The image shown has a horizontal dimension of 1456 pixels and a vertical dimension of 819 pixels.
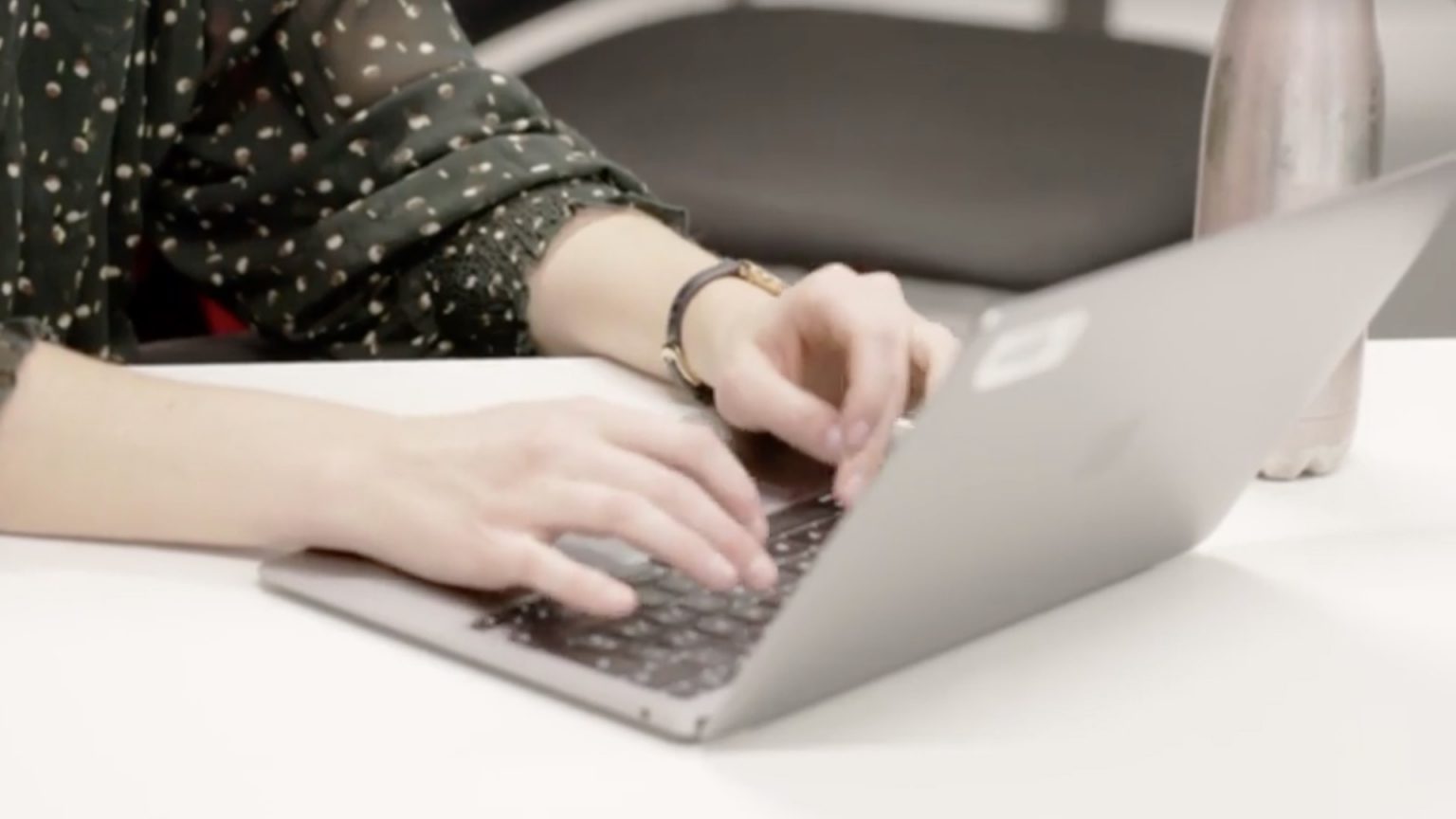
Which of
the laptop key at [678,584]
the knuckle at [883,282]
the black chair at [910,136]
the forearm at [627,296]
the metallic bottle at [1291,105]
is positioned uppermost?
the metallic bottle at [1291,105]

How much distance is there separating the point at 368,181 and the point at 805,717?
73 cm

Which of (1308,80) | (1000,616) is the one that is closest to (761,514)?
(1000,616)

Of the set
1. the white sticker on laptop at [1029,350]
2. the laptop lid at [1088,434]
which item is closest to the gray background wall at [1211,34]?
the laptop lid at [1088,434]

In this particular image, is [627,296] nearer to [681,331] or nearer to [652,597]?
[681,331]

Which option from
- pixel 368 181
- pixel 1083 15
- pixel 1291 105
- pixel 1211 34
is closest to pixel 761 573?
pixel 1291 105

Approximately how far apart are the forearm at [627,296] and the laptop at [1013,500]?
0.86 feet

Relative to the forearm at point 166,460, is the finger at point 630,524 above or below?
above

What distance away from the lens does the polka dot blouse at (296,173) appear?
47.8 inches

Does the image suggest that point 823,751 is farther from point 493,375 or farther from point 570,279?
point 570,279

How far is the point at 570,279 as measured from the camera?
1189 mm

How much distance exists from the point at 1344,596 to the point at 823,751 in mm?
266

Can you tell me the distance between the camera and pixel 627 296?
1.14 metres

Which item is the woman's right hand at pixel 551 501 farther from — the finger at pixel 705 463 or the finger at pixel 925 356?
the finger at pixel 925 356

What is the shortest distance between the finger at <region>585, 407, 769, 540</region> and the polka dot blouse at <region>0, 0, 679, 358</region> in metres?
0.47
